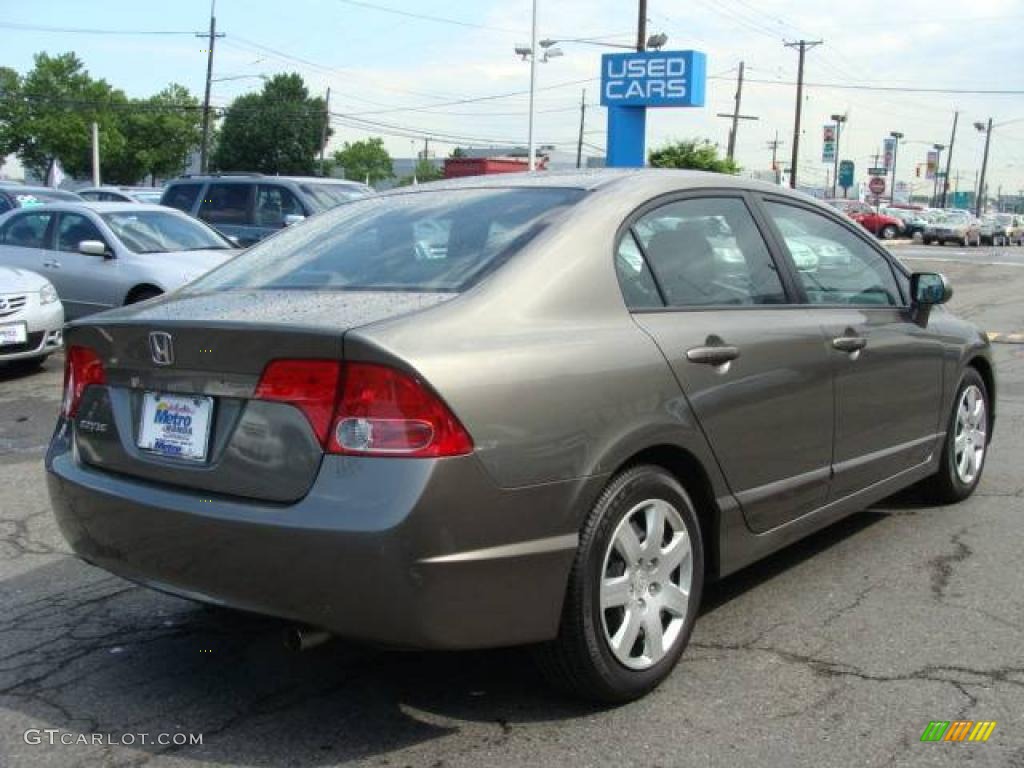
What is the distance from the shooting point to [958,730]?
318 centimetres

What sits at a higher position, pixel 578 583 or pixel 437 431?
pixel 437 431

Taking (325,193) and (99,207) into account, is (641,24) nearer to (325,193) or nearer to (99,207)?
(325,193)

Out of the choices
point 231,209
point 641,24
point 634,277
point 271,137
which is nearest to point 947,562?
point 634,277

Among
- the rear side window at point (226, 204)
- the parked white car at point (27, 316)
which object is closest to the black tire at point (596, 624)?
the parked white car at point (27, 316)

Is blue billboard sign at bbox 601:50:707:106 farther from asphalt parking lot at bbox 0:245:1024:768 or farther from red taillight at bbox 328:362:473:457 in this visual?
red taillight at bbox 328:362:473:457

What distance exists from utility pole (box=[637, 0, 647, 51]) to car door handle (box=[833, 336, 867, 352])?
98.7 ft

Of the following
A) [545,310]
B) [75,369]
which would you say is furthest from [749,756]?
[75,369]

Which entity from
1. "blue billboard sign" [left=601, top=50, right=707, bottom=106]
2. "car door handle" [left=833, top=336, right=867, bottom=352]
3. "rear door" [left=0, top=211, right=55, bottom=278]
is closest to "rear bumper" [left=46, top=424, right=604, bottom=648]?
"car door handle" [left=833, top=336, right=867, bottom=352]

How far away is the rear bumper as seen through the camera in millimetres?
2803

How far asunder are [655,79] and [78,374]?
2385 centimetres

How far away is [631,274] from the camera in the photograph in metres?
3.61

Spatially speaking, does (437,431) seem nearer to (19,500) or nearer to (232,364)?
(232,364)

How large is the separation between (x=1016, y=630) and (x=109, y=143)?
9074 cm

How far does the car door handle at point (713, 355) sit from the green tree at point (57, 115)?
293 ft
